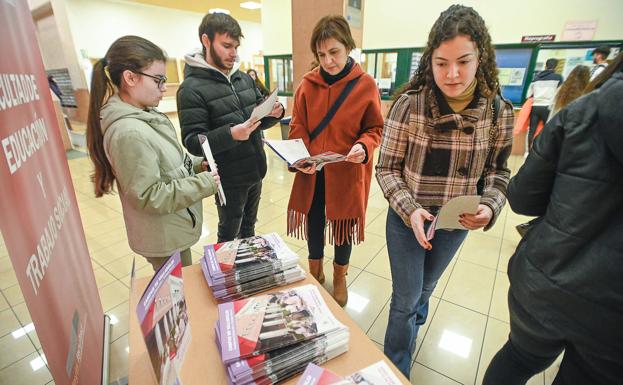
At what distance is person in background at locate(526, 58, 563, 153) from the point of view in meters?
4.66

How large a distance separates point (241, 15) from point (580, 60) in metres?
10.4

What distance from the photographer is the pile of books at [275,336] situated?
73 cm

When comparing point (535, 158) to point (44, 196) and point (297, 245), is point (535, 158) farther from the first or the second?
point (297, 245)

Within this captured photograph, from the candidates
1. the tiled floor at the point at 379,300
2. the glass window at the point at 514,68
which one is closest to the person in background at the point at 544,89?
the glass window at the point at 514,68

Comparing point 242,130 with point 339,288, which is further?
point 339,288

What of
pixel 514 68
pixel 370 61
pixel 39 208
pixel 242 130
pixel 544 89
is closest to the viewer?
pixel 39 208

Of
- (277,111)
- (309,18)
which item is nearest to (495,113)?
(277,111)

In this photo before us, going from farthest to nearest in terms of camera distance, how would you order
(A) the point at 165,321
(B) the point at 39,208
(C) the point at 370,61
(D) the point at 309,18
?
(C) the point at 370,61 → (D) the point at 309,18 → (B) the point at 39,208 → (A) the point at 165,321

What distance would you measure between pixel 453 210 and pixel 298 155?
2.63ft

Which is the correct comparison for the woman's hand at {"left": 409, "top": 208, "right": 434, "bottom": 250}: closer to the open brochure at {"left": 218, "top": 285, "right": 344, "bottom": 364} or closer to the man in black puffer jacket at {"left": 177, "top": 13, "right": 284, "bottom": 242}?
the open brochure at {"left": 218, "top": 285, "right": 344, "bottom": 364}

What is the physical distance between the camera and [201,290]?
41.1 inches

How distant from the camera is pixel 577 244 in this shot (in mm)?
744

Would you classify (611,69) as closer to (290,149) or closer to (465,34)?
(465,34)

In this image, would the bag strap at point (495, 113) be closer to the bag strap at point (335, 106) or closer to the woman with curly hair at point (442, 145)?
the woman with curly hair at point (442, 145)
